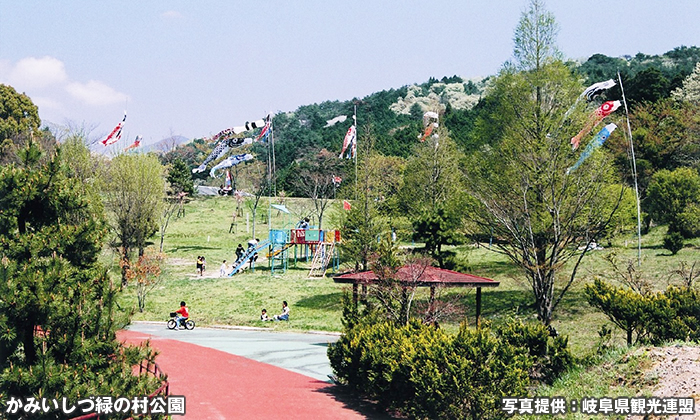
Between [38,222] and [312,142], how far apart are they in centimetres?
9608

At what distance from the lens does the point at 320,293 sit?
33750 mm

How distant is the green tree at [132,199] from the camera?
36.7 metres

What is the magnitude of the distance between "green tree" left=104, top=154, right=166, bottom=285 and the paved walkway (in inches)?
529

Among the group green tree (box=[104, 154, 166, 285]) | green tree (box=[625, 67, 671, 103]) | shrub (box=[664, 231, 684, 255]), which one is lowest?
shrub (box=[664, 231, 684, 255])

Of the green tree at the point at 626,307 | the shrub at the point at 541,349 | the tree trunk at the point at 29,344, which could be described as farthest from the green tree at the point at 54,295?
the green tree at the point at 626,307

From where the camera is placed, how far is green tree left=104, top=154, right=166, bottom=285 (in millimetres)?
36719

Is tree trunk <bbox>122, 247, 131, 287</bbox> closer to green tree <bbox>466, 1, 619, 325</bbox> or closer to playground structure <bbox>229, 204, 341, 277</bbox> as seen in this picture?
playground structure <bbox>229, 204, 341, 277</bbox>

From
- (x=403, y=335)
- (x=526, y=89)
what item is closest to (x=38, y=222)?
(x=403, y=335)

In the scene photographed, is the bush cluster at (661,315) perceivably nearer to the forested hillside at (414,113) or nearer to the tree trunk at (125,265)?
the forested hillside at (414,113)

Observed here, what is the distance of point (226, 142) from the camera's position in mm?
48406

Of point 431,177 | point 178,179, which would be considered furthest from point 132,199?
point 178,179

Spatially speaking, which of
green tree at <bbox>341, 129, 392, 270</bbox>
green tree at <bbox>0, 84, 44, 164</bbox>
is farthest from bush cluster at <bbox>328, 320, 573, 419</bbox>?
green tree at <bbox>0, 84, 44, 164</bbox>

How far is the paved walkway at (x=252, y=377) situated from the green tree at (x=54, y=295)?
1171 millimetres

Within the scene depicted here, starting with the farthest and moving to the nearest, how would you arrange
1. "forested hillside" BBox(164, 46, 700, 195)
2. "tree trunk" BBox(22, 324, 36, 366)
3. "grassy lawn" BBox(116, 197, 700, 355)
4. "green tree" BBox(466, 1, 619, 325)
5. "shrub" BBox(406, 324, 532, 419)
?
"forested hillside" BBox(164, 46, 700, 195)
"grassy lawn" BBox(116, 197, 700, 355)
"green tree" BBox(466, 1, 619, 325)
"shrub" BBox(406, 324, 532, 419)
"tree trunk" BBox(22, 324, 36, 366)
